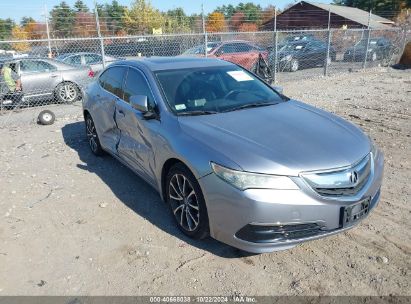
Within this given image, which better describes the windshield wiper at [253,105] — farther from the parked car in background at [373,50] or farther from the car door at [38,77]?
the parked car in background at [373,50]

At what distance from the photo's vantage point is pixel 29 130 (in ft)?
25.9

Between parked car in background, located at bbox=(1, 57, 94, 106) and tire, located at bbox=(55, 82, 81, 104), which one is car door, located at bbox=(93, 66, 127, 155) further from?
tire, located at bbox=(55, 82, 81, 104)

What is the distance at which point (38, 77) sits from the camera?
10.3 m

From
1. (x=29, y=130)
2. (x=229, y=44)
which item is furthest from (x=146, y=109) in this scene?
(x=229, y=44)

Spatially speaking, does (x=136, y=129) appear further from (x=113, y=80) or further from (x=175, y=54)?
(x=175, y=54)

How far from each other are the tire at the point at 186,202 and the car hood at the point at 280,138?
36cm

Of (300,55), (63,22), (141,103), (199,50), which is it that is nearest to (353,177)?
(141,103)

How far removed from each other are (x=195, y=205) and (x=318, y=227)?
3.38 feet

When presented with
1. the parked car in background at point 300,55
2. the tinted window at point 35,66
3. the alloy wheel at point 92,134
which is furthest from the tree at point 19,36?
the alloy wheel at point 92,134

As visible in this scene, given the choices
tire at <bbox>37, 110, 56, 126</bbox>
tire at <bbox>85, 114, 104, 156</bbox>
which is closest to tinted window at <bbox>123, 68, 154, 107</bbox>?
tire at <bbox>85, 114, 104, 156</bbox>

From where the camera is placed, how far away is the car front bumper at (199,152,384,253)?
2.72m

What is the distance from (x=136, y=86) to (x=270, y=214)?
7.67 feet

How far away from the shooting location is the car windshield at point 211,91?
3799mm

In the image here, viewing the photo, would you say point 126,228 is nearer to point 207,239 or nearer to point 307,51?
point 207,239
